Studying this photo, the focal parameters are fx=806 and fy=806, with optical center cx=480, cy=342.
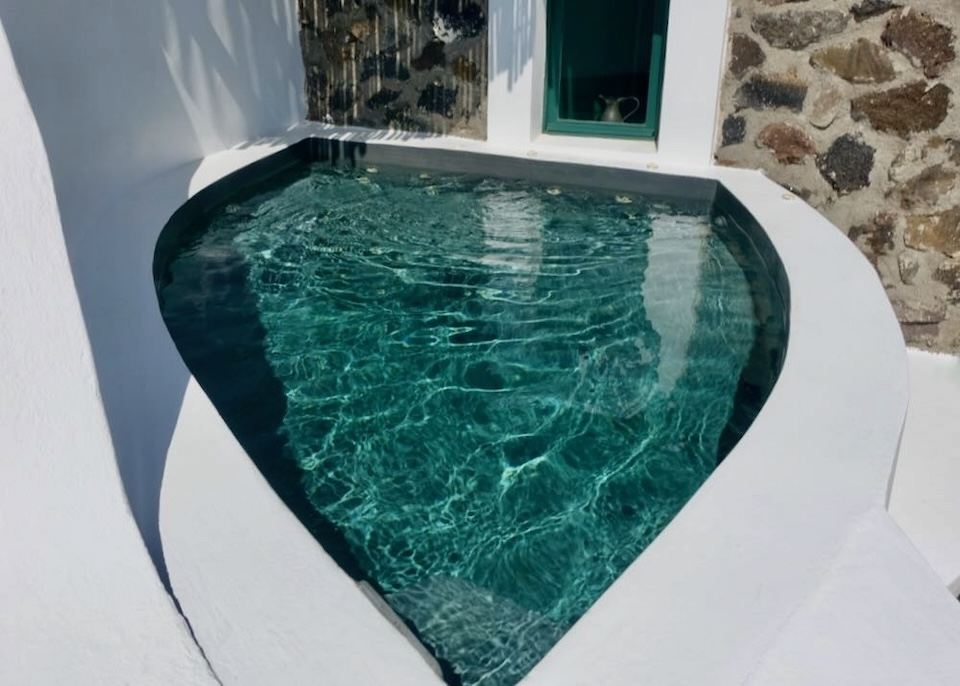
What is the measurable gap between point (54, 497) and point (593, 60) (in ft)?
14.3

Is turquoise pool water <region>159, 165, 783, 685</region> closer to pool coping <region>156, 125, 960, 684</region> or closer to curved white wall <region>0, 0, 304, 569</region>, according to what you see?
pool coping <region>156, 125, 960, 684</region>

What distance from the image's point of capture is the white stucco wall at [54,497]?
49.1 inches

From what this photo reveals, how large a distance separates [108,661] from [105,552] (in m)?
0.22

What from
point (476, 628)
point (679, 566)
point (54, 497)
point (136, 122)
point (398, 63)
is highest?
point (398, 63)

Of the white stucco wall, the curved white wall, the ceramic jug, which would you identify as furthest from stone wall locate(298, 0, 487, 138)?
the white stucco wall

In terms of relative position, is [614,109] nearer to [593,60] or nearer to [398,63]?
[593,60]

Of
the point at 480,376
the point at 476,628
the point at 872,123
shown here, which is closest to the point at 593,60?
the point at 872,123

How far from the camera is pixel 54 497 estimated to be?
1453 millimetres

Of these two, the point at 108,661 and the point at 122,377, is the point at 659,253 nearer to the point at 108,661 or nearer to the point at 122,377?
the point at 122,377

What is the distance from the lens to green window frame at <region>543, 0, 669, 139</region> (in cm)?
469

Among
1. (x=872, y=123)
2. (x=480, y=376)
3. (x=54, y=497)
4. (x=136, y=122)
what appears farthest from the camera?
(x=136, y=122)

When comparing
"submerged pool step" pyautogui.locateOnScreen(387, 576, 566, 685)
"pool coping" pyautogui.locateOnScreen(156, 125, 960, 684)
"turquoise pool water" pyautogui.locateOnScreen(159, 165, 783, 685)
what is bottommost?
"submerged pool step" pyautogui.locateOnScreen(387, 576, 566, 685)

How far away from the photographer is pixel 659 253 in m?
3.73

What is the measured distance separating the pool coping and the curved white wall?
0.14 m
